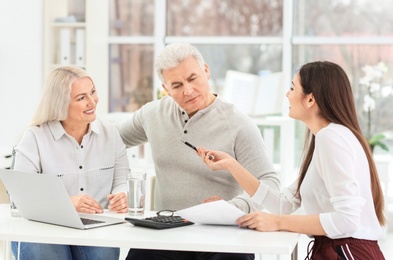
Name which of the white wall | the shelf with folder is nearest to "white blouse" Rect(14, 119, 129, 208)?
the white wall

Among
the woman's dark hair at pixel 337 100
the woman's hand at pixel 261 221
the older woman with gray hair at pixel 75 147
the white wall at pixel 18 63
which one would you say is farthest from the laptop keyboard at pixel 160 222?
the white wall at pixel 18 63

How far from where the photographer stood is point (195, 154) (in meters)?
2.84

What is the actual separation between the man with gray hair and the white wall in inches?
121

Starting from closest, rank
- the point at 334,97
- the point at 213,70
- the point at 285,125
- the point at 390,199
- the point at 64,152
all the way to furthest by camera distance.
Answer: the point at 334,97 < the point at 64,152 < the point at 285,125 < the point at 390,199 < the point at 213,70

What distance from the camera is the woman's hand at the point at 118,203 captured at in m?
2.56

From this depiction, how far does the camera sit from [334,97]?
7.48ft

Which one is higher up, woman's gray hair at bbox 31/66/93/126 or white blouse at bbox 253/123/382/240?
woman's gray hair at bbox 31/66/93/126

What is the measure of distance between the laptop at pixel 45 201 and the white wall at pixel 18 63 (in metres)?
3.44

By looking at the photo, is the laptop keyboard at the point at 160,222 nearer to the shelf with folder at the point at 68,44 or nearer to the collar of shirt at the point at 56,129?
the collar of shirt at the point at 56,129

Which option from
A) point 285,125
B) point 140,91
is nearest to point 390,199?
point 285,125

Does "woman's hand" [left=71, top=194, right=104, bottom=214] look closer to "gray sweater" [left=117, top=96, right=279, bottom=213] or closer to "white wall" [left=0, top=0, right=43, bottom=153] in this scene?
"gray sweater" [left=117, top=96, right=279, bottom=213]

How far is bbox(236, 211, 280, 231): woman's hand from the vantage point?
7.31 feet

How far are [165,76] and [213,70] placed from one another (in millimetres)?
3647

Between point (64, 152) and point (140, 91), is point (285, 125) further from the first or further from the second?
point (64, 152)
